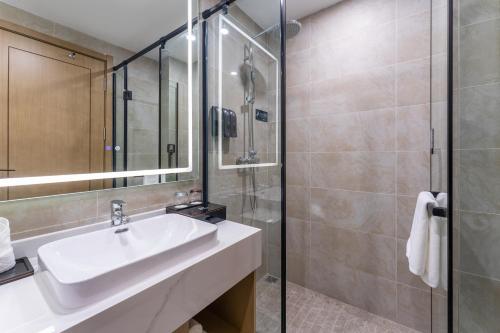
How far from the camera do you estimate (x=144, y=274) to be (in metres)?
0.67

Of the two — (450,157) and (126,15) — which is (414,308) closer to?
(450,157)

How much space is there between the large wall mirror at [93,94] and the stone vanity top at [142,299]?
0.31 m

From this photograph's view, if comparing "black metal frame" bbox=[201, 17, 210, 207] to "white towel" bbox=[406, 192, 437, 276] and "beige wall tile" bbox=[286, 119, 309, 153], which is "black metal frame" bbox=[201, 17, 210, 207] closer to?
"beige wall tile" bbox=[286, 119, 309, 153]

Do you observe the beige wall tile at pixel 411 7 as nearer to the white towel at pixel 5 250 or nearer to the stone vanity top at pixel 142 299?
the stone vanity top at pixel 142 299

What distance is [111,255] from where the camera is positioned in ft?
2.88

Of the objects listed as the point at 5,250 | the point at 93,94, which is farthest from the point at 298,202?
the point at 5,250

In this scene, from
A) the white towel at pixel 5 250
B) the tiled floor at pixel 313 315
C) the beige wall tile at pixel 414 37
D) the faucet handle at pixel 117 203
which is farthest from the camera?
the beige wall tile at pixel 414 37

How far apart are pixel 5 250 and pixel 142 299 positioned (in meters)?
0.49

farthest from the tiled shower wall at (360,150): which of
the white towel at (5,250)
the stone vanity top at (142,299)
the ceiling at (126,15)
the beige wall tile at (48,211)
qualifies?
the white towel at (5,250)

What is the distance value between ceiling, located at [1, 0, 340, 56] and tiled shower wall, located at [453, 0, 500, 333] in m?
0.96

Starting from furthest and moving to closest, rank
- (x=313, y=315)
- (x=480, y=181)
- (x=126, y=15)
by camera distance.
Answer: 1. (x=313, y=315)
2. (x=126, y=15)
3. (x=480, y=181)

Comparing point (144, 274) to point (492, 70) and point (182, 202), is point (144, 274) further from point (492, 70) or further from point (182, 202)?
point (492, 70)

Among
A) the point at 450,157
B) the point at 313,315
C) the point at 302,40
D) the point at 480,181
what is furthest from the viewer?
the point at 302,40

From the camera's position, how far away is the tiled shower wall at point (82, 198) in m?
0.81
